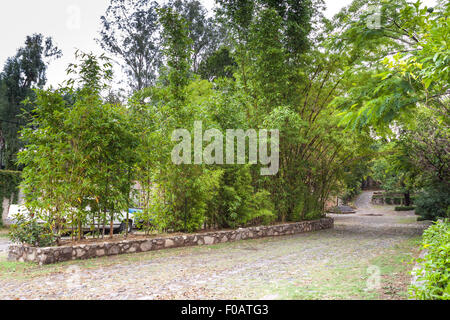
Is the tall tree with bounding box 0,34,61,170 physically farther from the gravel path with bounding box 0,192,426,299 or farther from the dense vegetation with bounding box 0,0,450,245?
the gravel path with bounding box 0,192,426,299

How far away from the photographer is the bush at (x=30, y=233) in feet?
17.3

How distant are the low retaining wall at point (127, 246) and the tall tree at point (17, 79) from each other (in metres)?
14.9

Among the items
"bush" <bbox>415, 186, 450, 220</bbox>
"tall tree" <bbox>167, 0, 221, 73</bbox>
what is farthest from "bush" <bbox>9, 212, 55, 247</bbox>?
"tall tree" <bbox>167, 0, 221, 73</bbox>

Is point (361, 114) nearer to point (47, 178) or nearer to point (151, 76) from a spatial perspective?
point (47, 178)

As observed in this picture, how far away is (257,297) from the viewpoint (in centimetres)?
330

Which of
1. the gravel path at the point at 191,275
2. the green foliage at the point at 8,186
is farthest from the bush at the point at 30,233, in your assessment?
the green foliage at the point at 8,186

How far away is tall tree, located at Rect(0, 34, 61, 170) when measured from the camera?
17719mm

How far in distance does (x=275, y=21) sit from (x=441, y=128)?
5.53 metres

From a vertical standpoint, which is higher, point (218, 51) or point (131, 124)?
point (218, 51)

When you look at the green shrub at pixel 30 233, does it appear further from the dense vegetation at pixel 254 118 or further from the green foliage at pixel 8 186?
the green foliage at pixel 8 186

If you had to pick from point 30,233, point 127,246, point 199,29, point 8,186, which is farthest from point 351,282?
point 199,29

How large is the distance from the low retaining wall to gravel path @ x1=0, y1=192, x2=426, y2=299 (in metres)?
0.26
